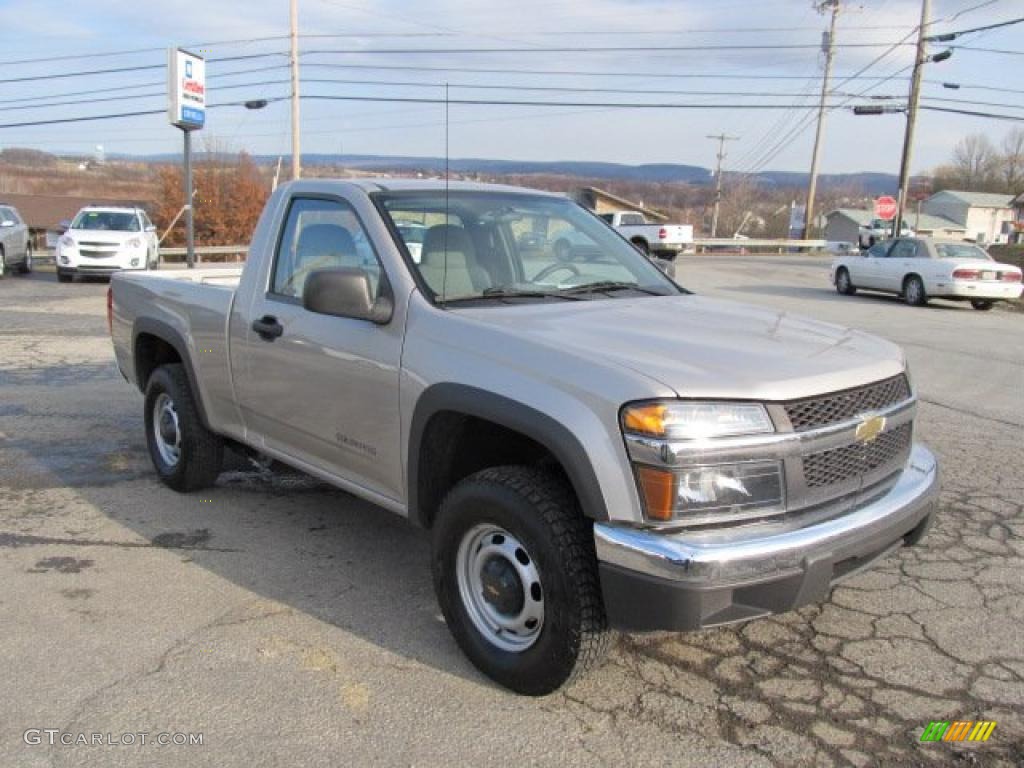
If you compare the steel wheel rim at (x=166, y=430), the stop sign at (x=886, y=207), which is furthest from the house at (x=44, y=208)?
the steel wheel rim at (x=166, y=430)

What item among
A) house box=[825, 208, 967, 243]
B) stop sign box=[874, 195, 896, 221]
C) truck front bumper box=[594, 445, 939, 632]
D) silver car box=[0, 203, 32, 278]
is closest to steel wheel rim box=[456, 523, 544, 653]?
truck front bumper box=[594, 445, 939, 632]

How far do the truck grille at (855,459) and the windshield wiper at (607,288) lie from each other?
52.0 inches

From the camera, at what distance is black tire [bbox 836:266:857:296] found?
21734 millimetres

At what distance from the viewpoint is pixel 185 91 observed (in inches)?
629

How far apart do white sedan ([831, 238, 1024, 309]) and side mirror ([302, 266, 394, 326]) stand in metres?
17.7

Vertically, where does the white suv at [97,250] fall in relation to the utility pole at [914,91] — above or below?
below

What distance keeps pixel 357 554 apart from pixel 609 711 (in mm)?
1860

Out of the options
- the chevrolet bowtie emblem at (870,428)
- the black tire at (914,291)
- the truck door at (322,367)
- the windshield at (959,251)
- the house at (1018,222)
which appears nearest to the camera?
the chevrolet bowtie emblem at (870,428)

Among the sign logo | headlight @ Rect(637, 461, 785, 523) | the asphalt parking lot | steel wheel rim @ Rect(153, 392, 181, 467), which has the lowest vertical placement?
the asphalt parking lot

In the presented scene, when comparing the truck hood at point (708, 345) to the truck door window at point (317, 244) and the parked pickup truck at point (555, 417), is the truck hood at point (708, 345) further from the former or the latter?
the truck door window at point (317, 244)

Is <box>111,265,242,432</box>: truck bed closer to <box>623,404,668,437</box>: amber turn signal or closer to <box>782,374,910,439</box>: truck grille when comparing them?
<box>623,404,668,437</box>: amber turn signal

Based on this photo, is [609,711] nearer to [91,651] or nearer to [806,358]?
[806,358]

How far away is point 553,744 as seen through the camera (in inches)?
114

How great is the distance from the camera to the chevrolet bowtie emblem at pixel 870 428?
3115 mm
